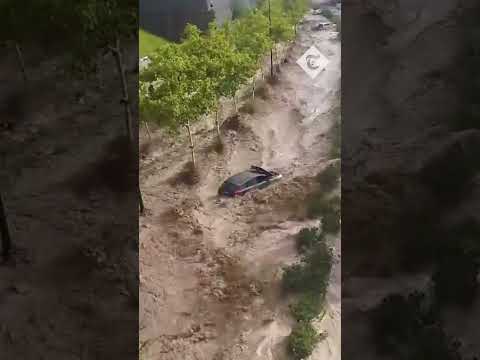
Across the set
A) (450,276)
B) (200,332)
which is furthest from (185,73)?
(450,276)

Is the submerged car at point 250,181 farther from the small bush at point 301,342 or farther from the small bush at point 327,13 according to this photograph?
the small bush at point 327,13

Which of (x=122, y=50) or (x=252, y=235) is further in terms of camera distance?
(x=122, y=50)

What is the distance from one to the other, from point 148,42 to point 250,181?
1.89 metres

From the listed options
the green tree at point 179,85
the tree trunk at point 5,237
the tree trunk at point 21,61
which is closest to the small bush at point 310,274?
the green tree at point 179,85

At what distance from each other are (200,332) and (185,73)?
268cm

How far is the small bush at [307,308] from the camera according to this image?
4.48 meters

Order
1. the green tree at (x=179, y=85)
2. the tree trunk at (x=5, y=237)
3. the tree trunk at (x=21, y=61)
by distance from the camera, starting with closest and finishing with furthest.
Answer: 1. the green tree at (x=179, y=85)
2. the tree trunk at (x=5, y=237)
3. the tree trunk at (x=21, y=61)

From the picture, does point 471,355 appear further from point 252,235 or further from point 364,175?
point 252,235

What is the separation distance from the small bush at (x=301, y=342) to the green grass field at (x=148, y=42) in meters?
3.23

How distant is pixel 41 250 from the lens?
19.1 ft

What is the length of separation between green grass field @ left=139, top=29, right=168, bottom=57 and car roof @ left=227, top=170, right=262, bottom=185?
163cm

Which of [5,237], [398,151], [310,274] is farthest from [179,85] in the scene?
[5,237]

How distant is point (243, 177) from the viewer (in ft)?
15.6

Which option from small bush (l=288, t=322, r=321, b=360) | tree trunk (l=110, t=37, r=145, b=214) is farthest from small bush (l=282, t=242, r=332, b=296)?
tree trunk (l=110, t=37, r=145, b=214)
